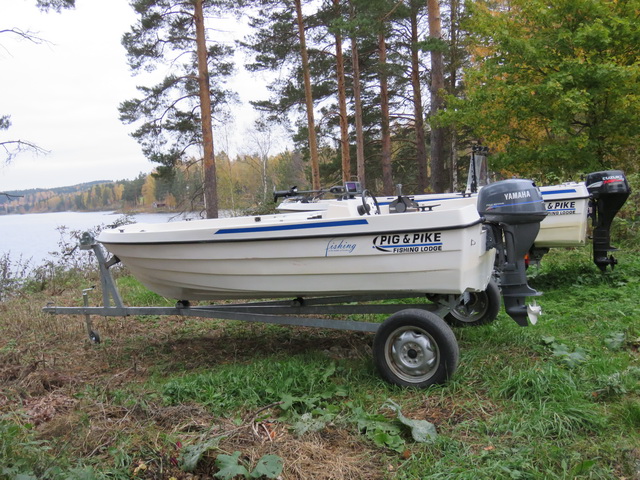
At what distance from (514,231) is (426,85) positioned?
16828 millimetres

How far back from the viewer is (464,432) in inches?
109

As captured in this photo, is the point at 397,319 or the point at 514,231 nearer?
the point at 397,319

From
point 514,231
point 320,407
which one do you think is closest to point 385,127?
point 514,231

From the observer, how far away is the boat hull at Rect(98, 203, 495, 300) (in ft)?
11.0

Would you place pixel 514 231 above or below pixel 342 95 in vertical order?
below

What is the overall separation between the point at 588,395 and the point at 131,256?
3698 millimetres

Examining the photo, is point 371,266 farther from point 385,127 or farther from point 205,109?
point 385,127

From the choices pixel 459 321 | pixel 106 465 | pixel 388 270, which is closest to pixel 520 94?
pixel 459 321

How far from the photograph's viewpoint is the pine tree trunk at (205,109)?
516 inches

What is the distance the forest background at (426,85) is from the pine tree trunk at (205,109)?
1.4 inches

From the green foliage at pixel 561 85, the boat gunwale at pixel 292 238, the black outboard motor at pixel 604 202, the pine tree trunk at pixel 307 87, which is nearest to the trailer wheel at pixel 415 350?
the boat gunwale at pixel 292 238

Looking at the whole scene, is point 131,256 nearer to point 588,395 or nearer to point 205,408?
point 205,408

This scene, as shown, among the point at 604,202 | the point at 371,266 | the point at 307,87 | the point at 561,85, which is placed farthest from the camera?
the point at 307,87

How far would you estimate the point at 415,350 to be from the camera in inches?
135
